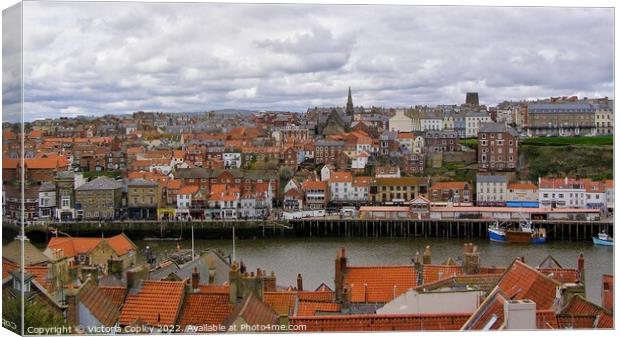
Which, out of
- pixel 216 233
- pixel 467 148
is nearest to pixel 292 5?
pixel 216 233

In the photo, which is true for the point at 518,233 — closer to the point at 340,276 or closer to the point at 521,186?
the point at 521,186

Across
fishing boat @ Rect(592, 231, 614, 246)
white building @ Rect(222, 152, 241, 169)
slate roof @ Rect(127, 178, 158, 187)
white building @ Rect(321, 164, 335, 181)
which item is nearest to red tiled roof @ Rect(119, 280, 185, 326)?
fishing boat @ Rect(592, 231, 614, 246)

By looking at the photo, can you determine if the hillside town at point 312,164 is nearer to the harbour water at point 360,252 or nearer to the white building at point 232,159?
the white building at point 232,159

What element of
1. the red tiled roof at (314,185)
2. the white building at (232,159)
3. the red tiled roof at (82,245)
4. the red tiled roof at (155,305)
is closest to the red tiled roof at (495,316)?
A: the red tiled roof at (155,305)

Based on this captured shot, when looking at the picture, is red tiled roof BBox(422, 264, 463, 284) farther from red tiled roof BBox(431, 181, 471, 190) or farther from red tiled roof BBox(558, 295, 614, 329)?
red tiled roof BBox(431, 181, 471, 190)

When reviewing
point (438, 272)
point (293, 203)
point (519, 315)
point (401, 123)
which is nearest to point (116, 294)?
point (438, 272)

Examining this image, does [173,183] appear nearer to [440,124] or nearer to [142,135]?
[142,135]
